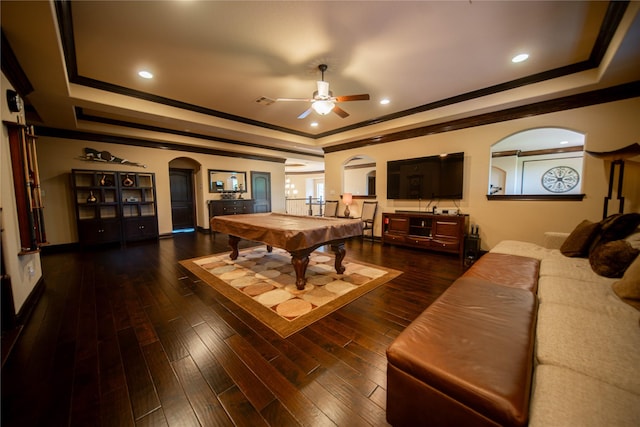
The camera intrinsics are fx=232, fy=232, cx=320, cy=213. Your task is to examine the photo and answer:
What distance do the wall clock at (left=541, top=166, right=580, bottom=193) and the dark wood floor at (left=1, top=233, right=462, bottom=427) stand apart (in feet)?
25.5

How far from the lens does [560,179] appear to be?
7441 mm

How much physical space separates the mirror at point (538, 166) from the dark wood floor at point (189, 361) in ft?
22.2

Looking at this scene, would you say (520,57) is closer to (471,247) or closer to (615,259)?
(615,259)

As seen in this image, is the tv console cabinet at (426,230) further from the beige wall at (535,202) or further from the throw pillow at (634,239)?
the throw pillow at (634,239)

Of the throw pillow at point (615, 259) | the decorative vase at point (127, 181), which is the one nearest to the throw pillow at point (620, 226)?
the throw pillow at point (615, 259)

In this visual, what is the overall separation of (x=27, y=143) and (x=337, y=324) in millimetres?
3925

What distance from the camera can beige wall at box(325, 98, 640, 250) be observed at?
3102mm

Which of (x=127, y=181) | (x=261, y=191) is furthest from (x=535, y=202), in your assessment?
(x=127, y=181)

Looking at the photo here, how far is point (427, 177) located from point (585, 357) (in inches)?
165

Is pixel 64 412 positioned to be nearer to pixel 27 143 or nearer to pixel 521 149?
pixel 27 143

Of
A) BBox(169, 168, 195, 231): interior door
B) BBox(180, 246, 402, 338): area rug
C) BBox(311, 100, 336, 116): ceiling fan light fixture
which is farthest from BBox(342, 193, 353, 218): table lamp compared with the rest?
BBox(169, 168, 195, 231): interior door

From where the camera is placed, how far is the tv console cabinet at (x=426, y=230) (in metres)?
4.23

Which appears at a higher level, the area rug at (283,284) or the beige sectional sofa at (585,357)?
the beige sectional sofa at (585,357)

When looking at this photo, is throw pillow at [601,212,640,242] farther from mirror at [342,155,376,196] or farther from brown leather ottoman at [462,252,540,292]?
mirror at [342,155,376,196]
